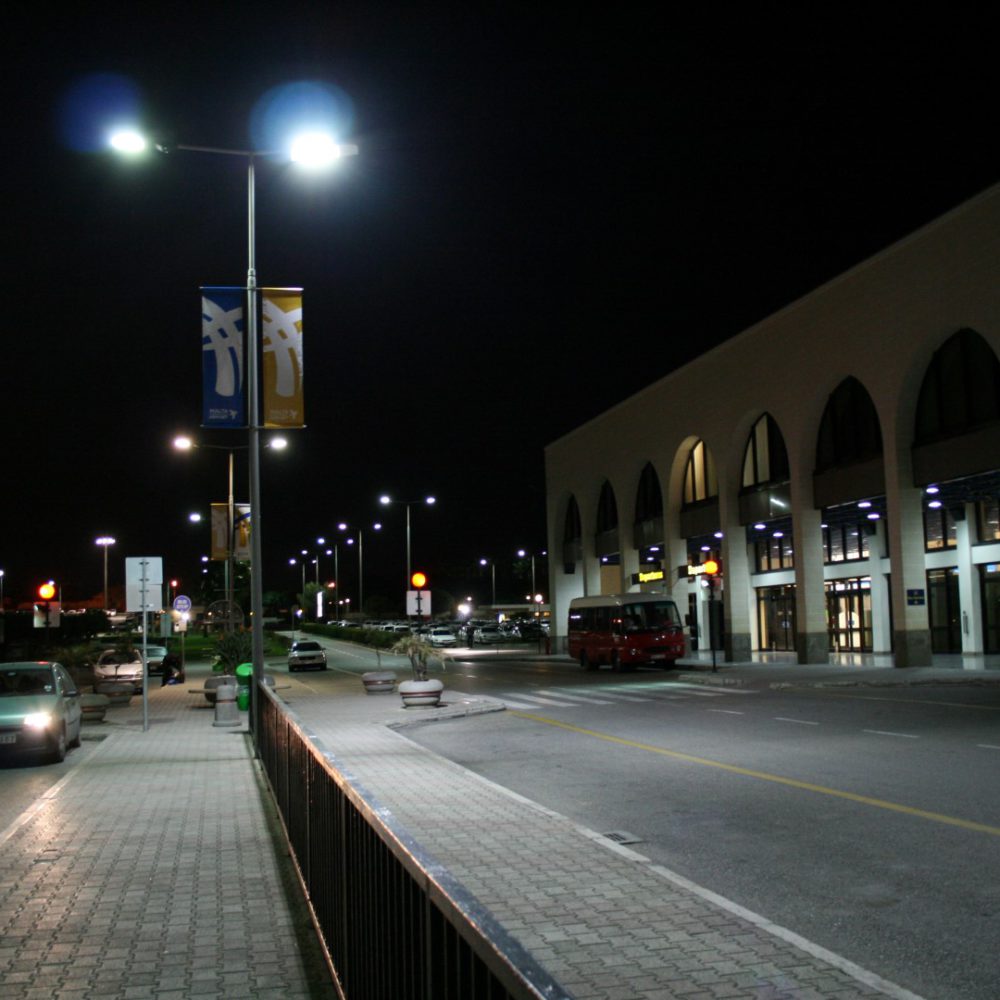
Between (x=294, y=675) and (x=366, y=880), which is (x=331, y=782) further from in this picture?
(x=294, y=675)

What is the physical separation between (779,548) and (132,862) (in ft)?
134

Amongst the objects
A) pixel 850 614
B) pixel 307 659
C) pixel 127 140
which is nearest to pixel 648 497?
pixel 850 614

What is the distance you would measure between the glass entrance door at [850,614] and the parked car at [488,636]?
28.9m

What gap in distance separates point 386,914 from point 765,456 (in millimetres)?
40160

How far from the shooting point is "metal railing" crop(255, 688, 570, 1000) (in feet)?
8.89

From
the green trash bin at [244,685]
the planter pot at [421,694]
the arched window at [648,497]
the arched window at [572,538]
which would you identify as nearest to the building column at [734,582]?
the arched window at [648,497]

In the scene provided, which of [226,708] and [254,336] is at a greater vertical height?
[254,336]

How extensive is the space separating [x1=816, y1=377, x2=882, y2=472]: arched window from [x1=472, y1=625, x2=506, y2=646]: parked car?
3644 centimetres

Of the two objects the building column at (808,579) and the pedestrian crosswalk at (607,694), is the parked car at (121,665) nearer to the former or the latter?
the pedestrian crosswalk at (607,694)

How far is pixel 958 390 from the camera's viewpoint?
3141cm

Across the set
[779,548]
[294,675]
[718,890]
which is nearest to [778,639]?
[779,548]

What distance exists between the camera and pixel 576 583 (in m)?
63.3

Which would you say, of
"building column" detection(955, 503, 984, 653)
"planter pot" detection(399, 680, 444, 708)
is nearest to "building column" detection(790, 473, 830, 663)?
"building column" detection(955, 503, 984, 653)

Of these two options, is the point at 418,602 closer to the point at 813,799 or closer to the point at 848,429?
the point at 848,429
